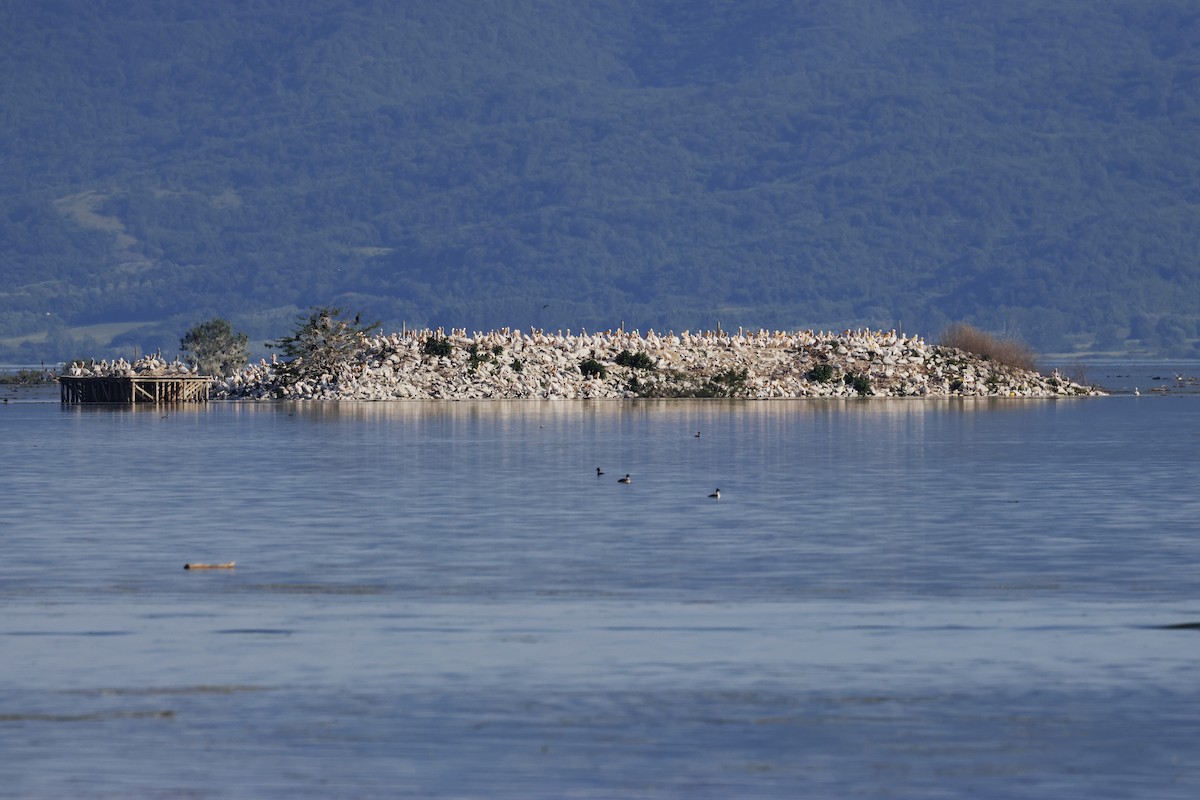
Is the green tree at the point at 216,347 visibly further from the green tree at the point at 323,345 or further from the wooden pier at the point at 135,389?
the wooden pier at the point at 135,389

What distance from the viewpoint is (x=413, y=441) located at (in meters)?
61.4

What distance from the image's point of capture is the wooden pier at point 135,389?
105 metres

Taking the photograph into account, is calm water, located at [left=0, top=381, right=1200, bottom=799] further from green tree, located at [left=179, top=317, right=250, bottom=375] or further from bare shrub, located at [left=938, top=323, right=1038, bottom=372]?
green tree, located at [left=179, top=317, right=250, bottom=375]

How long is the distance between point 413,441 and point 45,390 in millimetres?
78814

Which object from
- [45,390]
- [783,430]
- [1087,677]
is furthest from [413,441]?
[45,390]

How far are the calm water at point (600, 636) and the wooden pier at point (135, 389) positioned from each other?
61.4 meters

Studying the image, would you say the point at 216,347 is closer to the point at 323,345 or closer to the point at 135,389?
the point at 323,345

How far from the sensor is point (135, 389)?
10575 centimetres

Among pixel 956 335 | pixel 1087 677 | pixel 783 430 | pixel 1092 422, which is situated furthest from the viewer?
pixel 956 335

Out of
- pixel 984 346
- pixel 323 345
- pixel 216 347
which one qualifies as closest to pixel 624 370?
pixel 323 345

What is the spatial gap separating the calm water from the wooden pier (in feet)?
201

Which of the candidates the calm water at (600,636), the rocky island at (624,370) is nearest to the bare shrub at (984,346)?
the rocky island at (624,370)

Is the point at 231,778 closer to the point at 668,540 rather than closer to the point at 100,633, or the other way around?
the point at 100,633

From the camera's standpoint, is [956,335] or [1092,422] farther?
[956,335]
